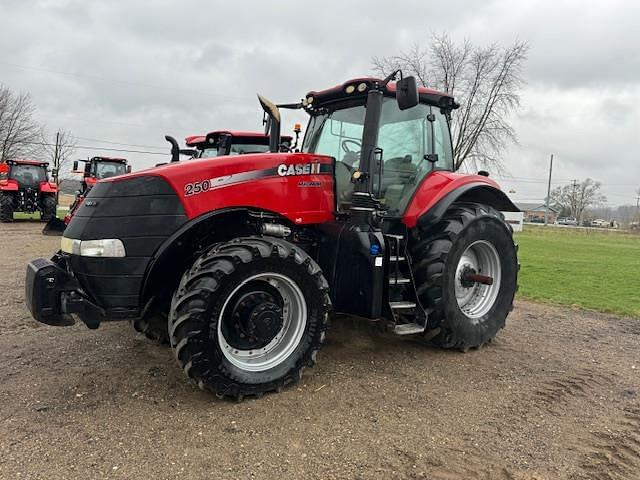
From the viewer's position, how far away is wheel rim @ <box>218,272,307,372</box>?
135 inches

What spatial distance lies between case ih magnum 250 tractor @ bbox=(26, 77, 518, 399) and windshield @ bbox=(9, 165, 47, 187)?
1876 centimetres

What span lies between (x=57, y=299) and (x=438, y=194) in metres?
3.12

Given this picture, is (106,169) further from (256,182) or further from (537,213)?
(537,213)

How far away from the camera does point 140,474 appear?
2.53m

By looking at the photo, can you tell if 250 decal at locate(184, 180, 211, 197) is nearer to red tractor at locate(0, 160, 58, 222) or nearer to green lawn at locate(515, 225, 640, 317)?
green lawn at locate(515, 225, 640, 317)

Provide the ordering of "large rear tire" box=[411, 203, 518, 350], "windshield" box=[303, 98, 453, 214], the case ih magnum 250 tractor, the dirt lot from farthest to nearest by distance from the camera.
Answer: "windshield" box=[303, 98, 453, 214] < "large rear tire" box=[411, 203, 518, 350] < the case ih magnum 250 tractor < the dirt lot

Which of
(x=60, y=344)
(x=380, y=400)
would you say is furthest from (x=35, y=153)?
(x=380, y=400)

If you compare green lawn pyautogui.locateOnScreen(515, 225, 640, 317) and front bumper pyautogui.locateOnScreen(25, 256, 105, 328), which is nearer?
front bumper pyautogui.locateOnScreen(25, 256, 105, 328)

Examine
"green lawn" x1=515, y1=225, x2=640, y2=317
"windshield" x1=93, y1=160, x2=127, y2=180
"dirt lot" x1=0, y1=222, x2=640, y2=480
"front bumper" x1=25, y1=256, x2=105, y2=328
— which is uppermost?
"windshield" x1=93, y1=160, x2=127, y2=180

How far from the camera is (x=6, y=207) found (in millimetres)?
18828

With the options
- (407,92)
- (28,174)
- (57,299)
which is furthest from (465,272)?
(28,174)

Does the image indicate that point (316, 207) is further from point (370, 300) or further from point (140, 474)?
point (140, 474)

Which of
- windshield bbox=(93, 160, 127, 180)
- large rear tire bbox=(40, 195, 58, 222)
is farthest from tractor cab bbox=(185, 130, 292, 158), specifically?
large rear tire bbox=(40, 195, 58, 222)

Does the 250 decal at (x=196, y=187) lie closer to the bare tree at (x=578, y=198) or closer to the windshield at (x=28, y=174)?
the windshield at (x=28, y=174)
